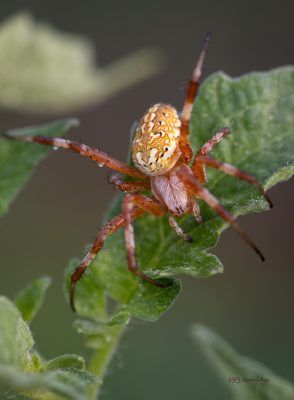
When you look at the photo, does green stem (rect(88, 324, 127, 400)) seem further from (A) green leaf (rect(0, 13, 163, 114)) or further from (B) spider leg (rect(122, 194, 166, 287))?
(A) green leaf (rect(0, 13, 163, 114))

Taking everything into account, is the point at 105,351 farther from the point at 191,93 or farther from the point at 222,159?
the point at 191,93

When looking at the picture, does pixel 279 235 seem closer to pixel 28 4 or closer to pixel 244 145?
pixel 28 4

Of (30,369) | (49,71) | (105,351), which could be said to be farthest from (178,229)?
(49,71)

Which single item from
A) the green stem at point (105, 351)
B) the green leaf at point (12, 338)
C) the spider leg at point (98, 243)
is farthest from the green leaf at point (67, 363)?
the spider leg at point (98, 243)

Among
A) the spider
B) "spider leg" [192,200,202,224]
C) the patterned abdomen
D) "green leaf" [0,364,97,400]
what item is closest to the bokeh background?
the patterned abdomen

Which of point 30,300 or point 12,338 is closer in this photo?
point 12,338
